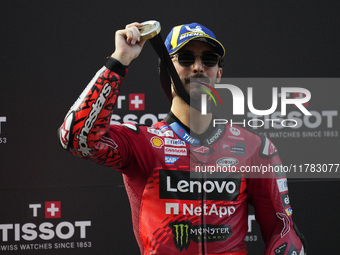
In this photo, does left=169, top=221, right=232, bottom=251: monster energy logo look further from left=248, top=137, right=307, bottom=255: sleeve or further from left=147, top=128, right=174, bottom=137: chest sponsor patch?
left=147, top=128, right=174, bottom=137: chest sponsor patch

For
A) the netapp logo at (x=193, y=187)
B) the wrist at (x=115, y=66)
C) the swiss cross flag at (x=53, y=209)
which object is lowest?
the swiss cross flag at (x=53, y=209)

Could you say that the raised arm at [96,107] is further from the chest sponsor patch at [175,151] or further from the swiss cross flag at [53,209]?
the swiss cross flag at [53,209]

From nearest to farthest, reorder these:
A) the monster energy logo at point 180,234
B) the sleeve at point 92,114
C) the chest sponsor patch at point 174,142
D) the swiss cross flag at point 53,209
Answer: the sleeve at point 92,114
the monster energy logo at point 180,234
the chest sponsor patch at point 174,142
the swiss cross flag at point 53,209

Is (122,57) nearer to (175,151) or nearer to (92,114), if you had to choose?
(92,114)

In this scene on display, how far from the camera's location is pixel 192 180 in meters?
1.23

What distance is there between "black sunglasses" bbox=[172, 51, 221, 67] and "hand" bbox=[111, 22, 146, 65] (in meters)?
0.32

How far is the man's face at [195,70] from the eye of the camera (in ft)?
4.15

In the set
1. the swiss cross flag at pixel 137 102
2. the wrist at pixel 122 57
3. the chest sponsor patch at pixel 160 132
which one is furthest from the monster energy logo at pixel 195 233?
the swiss cross flag at pixel 137 102

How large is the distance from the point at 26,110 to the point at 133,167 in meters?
1.45

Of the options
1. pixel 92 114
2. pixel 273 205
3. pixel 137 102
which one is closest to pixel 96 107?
pixel 92 114

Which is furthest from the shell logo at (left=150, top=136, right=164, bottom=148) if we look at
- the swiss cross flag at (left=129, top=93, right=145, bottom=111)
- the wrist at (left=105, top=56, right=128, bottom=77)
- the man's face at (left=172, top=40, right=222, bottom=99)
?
the swiss cross flag at (left=129, top=93, right=145, bottom=111)

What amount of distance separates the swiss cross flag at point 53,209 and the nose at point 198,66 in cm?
156

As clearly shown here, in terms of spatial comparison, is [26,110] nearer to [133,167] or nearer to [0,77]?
[0,77]

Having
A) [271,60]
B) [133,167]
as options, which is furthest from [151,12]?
[133,167]
